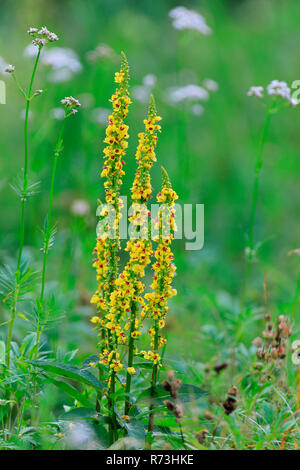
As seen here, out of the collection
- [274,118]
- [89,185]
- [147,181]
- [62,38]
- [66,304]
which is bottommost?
[66,304]

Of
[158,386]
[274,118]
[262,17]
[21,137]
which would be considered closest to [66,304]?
[158,386]

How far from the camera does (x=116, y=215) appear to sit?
6.42 feet

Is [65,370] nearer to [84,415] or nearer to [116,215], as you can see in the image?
[84,415]

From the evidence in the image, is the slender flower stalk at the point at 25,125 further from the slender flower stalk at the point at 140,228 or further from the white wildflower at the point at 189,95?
the white wildflower at the point at 189,95

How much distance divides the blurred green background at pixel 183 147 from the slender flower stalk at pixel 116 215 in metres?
0.44

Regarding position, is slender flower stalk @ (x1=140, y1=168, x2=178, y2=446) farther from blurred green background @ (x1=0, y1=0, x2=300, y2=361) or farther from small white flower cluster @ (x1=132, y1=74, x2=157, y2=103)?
small white flower cluster @ (x1=132, y1=74, x2=157, y2=103)

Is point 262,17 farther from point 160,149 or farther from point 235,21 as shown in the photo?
point 160,149

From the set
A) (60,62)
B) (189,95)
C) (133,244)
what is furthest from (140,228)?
(60,62)

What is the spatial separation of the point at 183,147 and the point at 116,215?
243 cm

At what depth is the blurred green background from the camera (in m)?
3.64

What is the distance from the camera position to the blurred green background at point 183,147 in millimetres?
3643

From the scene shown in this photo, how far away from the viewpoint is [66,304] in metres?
2.87

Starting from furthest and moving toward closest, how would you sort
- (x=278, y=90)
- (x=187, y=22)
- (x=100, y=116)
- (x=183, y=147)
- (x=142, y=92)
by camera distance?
(x=142, y=92) < (x=100, y=116) < (x=183, y=147) < (x=187, y=22) < (x=278, y=90)
